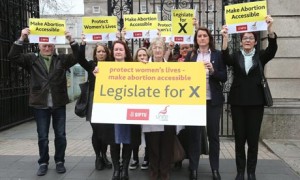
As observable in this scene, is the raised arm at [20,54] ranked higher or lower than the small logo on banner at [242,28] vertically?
lower

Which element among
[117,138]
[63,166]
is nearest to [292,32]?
[117,138]

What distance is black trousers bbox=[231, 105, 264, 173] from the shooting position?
16.7 feet

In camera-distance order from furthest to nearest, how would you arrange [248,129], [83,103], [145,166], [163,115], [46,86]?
[145,166] < [83,103] < [46,86] < [248,129] < [163,115]

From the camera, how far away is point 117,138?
520 centimetres

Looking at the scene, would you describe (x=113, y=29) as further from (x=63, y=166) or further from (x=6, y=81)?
(x=6, y=81)

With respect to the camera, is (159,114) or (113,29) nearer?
(159,114)

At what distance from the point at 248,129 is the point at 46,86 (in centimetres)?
294

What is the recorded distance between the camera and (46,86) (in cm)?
556

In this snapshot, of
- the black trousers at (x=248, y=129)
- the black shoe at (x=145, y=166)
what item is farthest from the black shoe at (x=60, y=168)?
the black trousers at (x=248, y=129)

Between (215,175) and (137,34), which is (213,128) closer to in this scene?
(215,175)

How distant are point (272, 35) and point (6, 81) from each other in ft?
25.0

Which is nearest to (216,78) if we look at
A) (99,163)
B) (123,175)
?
(123,175)

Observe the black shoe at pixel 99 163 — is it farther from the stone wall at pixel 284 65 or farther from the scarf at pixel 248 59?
the stone wall at pixel 284 65

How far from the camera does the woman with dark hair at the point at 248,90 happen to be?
503 centimetres
